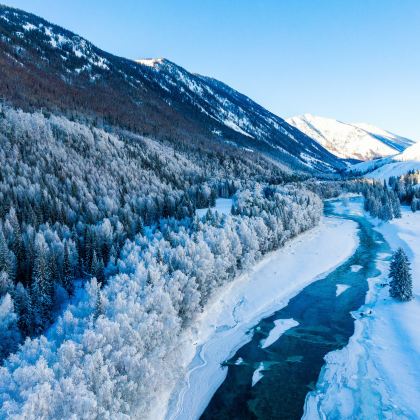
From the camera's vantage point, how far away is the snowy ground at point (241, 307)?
22719mm

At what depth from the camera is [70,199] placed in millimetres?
54656

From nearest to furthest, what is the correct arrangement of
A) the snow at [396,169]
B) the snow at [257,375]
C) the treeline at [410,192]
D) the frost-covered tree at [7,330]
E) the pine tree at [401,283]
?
the frost-covered tree at [7,330]
the snow at [257,375]
the pine tree at [401,283]
the treeline at [410,192]
the snow at [396,169]

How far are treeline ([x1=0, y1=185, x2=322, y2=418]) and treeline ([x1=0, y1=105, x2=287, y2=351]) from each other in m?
3.87

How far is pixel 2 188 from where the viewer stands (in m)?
53.0

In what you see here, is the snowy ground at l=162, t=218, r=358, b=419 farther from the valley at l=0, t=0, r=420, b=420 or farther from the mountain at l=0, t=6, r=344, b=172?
the mountain at l=0, t=6, r=344, b=172

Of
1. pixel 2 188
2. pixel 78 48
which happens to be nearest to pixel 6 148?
pixel 2 188

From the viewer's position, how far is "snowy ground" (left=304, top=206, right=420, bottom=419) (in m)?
19.8

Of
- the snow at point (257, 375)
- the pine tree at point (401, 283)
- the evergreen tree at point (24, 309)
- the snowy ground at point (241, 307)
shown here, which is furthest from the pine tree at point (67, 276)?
the pine tree at point (401, 283)

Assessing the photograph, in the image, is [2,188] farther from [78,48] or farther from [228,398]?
[78,48]

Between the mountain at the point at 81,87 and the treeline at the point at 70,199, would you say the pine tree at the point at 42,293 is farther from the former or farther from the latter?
the mountain at the point at 81,87

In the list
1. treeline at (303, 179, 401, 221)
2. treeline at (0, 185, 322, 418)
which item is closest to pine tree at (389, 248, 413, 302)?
treeline at (0, 185, 322, 418)

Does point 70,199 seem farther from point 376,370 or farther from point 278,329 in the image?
point 376,370

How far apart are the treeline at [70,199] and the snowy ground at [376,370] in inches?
766

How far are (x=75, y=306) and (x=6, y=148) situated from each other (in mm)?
51913
